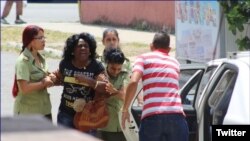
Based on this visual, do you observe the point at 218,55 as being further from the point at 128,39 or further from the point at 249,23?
the point at 128,39

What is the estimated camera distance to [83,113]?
614 centimetres

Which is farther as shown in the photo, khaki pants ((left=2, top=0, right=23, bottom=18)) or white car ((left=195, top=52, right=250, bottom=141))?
khaki pants ((left=2, top=0, right=23, bottom=18))

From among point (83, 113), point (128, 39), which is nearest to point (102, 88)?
point (83, 113)

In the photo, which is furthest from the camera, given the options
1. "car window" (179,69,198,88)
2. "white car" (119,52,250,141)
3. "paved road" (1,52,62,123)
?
"paved road" (1,52,62,123)

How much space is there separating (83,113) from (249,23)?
4114 millimetres

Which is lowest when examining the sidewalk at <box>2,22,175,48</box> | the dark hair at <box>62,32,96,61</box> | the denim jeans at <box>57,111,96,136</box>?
the sidewalk at <box>2,22,175,48</box>

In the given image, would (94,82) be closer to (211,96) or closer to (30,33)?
(30,33)

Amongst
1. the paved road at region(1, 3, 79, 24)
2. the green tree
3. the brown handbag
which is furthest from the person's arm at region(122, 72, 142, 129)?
the paved road at region(1, 3, 79, 24)

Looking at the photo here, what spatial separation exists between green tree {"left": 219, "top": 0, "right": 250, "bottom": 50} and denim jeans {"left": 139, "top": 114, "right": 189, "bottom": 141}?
12.7 feet

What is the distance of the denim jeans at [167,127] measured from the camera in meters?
5.52

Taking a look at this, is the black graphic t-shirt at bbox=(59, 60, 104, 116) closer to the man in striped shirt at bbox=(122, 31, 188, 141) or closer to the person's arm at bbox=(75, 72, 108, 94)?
the person's arm at bbox=(75, 72, 108, 94)

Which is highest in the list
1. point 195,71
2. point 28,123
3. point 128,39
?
point 28,123

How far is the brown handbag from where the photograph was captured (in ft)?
20.1

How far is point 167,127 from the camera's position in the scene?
5527 mm
